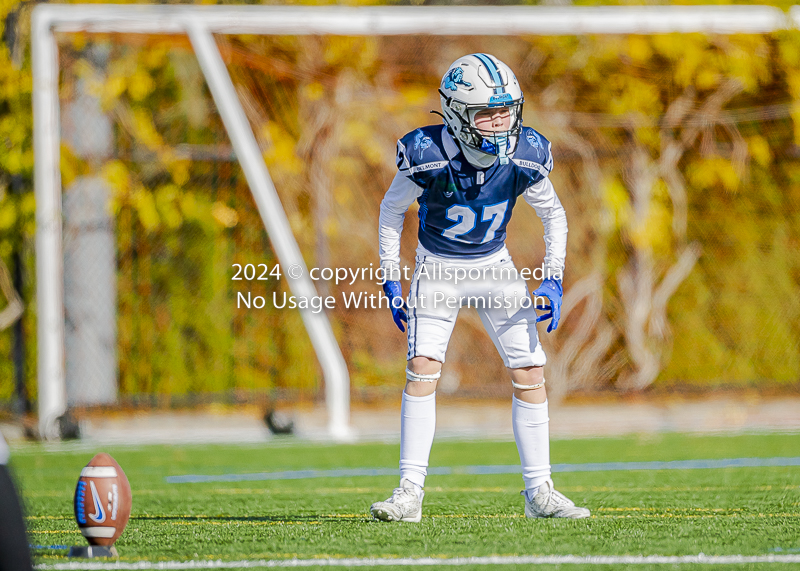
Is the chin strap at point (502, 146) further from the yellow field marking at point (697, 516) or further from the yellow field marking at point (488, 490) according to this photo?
the yellow field marking at point (488, 490)

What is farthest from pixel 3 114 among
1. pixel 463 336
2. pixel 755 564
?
pixel 755 564

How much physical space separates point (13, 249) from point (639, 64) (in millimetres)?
5497

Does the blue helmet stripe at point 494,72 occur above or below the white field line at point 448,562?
above

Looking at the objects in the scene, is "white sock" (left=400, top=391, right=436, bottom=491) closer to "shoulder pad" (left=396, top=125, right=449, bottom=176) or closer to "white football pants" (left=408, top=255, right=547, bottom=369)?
"white football pants" (left=408, top=255, right=547, bottom=369)

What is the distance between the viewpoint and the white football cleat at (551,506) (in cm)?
377

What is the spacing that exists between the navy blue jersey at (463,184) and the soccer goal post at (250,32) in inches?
146

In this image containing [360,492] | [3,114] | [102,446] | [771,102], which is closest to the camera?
[360,492]

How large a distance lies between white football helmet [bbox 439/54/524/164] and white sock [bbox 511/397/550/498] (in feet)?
3.06

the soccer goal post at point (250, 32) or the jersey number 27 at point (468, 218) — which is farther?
the soccer goal post at point (250, 32)

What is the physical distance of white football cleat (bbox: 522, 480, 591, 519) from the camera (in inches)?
149

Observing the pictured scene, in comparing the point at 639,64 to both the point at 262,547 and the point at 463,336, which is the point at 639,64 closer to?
the point at 463,336

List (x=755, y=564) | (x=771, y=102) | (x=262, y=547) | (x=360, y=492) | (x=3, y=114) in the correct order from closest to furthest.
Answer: (x=755, y=564)
(x=262, y=547)
(x=360, y=492)
(x=3, y=114)
(x=771, y=102)

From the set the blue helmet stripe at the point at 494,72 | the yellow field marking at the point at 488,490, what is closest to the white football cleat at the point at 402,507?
the yellow field marking at the point at 488,490

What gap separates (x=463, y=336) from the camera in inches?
363
